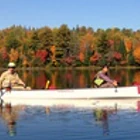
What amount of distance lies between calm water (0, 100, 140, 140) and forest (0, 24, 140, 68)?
96251 mm

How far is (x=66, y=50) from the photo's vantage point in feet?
411

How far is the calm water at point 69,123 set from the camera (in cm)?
1611

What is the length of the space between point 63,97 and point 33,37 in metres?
98.8

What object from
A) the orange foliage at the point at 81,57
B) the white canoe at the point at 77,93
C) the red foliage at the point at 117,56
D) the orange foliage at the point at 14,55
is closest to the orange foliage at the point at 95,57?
the orange foliage at the point at 81,57

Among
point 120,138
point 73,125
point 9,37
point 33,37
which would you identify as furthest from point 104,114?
point 9,37

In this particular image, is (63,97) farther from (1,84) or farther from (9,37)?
(9,37)

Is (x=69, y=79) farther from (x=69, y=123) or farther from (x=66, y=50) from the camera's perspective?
(x=66, y=50)

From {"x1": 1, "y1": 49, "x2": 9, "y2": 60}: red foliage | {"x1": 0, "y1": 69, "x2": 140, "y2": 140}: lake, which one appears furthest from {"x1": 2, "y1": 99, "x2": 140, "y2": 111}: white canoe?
{"x1": 1, "y1": 49, "x2": 9, "y2": 60}: red foliage

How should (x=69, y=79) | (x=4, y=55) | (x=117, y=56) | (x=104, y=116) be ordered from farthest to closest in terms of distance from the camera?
(x=4, y=55) → (x=117, y=56) → (x=69, y=79) → (x=104, y=116)

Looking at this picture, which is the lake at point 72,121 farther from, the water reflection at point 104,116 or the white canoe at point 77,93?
the white canoe at point 77,93

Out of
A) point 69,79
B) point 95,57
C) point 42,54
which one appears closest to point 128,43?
point 95,57

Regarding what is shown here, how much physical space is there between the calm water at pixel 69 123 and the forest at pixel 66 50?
96.3 m

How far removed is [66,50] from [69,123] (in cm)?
10691

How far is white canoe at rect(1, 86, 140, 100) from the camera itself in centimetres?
2785
